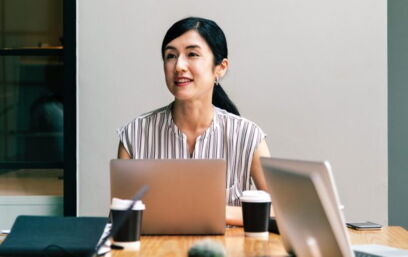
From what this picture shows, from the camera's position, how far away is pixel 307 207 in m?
1.45

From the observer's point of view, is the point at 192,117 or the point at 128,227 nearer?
the point at 128,227

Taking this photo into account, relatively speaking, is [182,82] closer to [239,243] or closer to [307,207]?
[239,243]

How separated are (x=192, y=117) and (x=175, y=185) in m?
0.71

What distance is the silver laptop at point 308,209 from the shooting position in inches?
52.4

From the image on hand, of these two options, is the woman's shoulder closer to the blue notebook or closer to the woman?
the woman

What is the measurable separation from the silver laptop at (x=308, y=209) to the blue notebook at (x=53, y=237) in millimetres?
442

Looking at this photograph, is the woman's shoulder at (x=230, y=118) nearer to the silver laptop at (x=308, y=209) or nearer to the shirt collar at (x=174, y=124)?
the shirt collar at (x=174, y=124)

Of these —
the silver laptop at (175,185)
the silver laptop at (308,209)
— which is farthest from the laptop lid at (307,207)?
the silver laptop at (175,185)

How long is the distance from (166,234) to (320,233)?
2.46 feet

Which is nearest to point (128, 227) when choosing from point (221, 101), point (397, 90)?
point (221, 101)

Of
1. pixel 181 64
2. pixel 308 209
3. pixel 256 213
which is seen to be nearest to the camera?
pixel 308 209

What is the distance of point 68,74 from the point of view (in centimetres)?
360

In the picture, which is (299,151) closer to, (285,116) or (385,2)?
(285,116)

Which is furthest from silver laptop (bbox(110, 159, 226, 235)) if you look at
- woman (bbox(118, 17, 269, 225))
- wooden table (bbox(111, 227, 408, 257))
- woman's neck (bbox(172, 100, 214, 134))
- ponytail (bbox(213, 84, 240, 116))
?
ponytail (bbox(213, 84, 240, 116))
